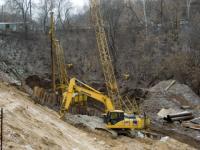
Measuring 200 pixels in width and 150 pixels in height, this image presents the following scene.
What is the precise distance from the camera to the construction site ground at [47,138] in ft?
42.7

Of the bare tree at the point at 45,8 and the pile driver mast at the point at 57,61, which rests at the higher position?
the bare tree at the point at 45,8

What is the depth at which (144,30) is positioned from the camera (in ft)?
179

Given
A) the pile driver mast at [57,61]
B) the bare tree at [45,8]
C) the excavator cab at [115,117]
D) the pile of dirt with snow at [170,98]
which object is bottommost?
the pile of dirt with snow at [170,98]

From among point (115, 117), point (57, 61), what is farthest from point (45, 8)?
point (115, 117)

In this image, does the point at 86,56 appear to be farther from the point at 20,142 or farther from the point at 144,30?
the point at 20,142

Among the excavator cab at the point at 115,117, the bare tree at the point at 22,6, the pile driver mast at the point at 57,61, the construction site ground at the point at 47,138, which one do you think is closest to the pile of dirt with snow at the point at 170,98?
the pile driver mast at the point at 57,61

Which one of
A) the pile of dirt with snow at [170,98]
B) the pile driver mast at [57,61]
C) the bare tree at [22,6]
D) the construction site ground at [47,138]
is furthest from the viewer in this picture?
the bare tree at [22,6]

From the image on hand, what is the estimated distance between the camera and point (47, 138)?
14.8 m

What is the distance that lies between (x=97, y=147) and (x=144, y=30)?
38.6 metres

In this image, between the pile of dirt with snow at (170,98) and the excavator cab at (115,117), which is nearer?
the excavator cab at (115,117)

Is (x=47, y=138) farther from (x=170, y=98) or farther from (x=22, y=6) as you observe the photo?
(x=22, y=6)

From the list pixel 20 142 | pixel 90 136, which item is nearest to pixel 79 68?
pixel 90 136

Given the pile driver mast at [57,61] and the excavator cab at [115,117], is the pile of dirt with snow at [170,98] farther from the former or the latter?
the excavator cab at [115,117]

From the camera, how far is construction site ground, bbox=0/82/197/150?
42.7 feet
